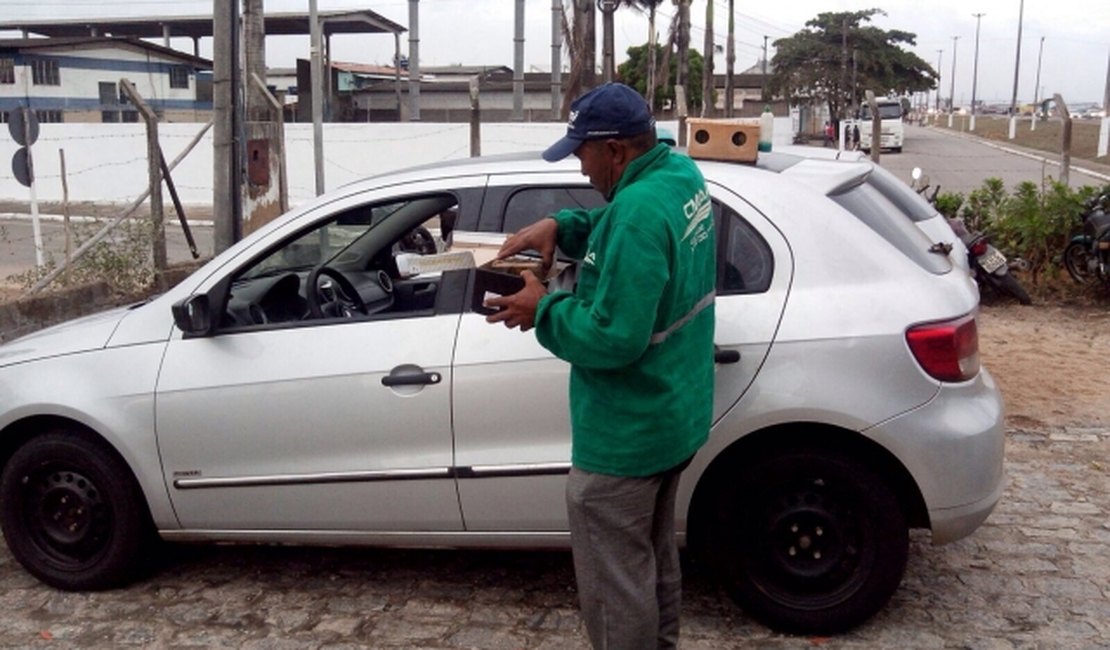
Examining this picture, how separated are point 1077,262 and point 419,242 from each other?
23.1 feet

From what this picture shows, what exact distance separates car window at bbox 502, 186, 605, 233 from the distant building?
35520 millimetres

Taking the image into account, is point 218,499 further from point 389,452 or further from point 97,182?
point 97,182

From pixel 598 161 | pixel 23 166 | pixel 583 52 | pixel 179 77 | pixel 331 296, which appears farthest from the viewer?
pixel 179 77

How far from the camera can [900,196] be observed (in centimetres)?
510

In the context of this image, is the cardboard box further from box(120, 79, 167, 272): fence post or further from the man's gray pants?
box(120, 79, 167, 272): fence post

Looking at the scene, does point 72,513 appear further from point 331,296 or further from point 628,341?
point 628,341

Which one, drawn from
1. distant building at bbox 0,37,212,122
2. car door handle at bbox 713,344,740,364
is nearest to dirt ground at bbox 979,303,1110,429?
car door handle at bbox 713,344,740,364

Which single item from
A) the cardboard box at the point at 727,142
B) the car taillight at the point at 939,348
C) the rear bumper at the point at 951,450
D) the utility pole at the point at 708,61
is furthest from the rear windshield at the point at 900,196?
the utility pole at the point at 708,61

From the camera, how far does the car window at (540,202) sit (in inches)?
163

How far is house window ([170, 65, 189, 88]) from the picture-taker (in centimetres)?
4538

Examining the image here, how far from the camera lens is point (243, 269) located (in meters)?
4.23

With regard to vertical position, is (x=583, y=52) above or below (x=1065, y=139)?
above

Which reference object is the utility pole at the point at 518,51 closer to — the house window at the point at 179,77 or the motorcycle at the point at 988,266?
the motorcycle at the point at 988,266

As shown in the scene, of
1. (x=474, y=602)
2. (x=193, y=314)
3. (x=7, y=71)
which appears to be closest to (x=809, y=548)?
(x=474, y=602)
